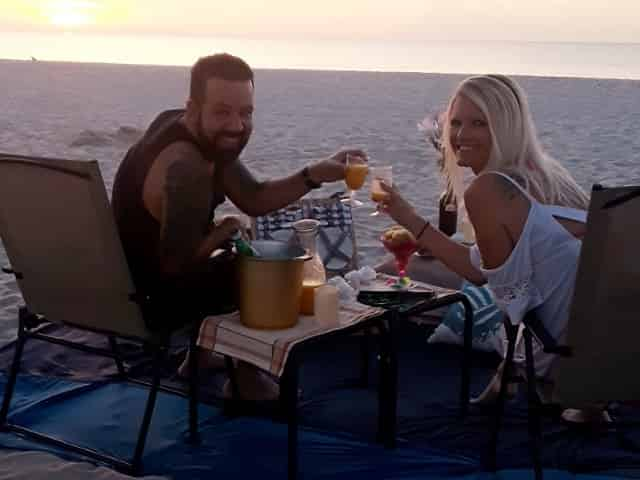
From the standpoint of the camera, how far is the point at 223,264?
3.69 metres

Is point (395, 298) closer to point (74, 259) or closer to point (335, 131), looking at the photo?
point (74, 259)

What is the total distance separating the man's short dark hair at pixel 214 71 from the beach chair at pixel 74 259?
0.59 meters

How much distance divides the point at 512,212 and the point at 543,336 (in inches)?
17.0

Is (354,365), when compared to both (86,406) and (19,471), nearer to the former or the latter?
(86,406)

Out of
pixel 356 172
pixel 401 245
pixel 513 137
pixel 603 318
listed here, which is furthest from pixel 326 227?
pixel 603 318

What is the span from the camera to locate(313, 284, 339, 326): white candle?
10.9 ft

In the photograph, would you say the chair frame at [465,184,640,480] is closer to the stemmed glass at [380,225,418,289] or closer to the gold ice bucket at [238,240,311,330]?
the stemmed glass at [380,225,418,289]

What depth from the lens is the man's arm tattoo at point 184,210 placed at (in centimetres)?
349

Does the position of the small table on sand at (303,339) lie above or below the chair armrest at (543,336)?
below

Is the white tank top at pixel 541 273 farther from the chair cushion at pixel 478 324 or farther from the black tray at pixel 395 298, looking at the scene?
the chair cushion at pixel 478 324

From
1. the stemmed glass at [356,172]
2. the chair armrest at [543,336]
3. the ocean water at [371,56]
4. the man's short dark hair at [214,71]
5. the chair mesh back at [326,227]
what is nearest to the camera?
the chair armrest at [543,336]

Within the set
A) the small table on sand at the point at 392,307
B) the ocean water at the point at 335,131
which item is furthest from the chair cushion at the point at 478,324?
the ocean water at the point at 335,131

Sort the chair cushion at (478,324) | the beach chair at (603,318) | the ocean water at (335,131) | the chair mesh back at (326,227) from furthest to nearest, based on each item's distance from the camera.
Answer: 1. the ocean water at (335,131)
2. the chair mesh back at (326,227)
3. the chair cushion at (478,324)
4. the beach chair at (603,318)

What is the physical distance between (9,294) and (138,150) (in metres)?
2.65
